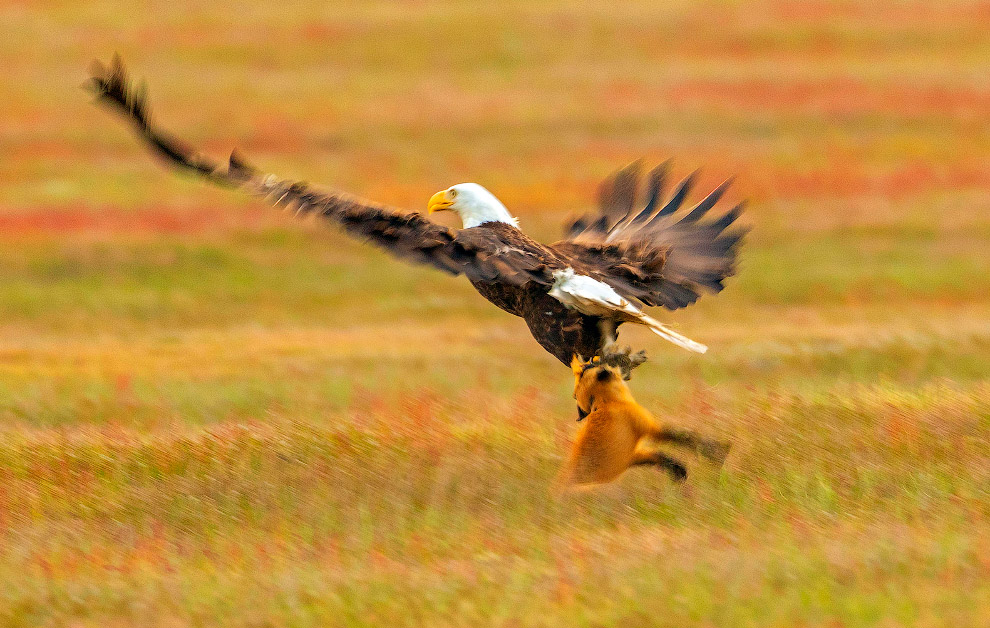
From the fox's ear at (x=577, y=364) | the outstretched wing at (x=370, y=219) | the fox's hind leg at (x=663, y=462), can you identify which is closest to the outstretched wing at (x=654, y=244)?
the fox's ear at (x=577, y=364)

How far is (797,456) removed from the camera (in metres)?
7.71

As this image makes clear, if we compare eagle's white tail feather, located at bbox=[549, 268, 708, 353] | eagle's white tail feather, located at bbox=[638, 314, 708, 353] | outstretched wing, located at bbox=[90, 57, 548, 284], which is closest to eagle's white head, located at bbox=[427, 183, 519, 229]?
outstretched wing, located at bbox=[90, 57, 548, 284]

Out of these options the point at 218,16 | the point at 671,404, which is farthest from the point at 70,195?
the point at 671,404

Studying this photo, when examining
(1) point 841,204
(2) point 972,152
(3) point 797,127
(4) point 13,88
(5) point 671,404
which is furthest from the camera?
(4) point 13,88

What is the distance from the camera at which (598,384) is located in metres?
7.57

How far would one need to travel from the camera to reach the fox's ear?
7746 mm

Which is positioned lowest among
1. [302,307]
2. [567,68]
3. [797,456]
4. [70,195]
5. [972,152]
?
[797,456]

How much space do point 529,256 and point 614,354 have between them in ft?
2.48

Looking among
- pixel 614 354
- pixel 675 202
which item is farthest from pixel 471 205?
pixel 675 202

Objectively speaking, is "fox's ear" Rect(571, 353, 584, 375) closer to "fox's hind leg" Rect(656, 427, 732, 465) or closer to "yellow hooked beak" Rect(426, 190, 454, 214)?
"fox's hind leg" Rect(656, 427, 732, 465)

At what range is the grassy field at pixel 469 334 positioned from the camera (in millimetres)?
5773

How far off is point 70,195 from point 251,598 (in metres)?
17.8

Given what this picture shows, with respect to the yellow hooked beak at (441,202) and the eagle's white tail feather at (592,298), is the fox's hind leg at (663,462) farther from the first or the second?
the yellow hooked beak at (441,202)

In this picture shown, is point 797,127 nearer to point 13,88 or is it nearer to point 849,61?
point 849,61
